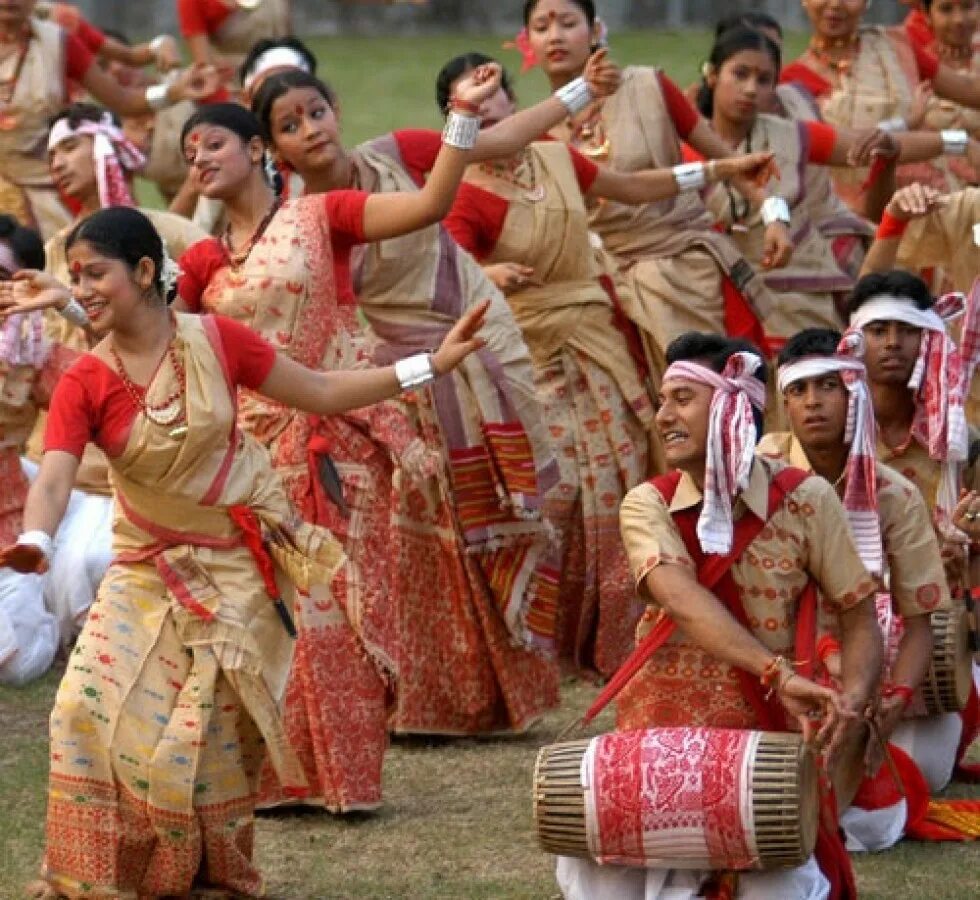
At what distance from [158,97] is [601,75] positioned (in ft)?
11.3

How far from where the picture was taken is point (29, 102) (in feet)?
36.8

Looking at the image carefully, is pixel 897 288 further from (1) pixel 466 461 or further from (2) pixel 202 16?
(2) pixel 202 16

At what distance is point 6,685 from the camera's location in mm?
8672

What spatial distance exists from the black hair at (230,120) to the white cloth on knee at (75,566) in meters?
2.10

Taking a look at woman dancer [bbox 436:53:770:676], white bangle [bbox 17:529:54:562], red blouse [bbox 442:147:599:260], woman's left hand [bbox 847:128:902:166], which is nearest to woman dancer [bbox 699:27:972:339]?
woman's left hand [bbox 847:128:902:166]

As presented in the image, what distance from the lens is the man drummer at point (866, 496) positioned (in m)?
6.67

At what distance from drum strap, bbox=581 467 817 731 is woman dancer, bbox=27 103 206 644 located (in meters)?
3.32

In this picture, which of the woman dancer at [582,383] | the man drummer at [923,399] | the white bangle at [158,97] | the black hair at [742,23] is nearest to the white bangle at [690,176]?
the woman dancer at [582,383]

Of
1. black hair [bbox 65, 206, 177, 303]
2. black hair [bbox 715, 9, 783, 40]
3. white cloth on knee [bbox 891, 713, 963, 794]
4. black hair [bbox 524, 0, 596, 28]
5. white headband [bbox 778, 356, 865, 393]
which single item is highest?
black hair [bbox 65, 206, 177, 303]

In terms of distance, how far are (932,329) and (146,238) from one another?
7.38 feet

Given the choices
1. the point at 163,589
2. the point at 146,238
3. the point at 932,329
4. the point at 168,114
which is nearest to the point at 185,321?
the point at 146,238

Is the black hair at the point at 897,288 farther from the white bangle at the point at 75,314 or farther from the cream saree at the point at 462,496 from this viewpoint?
the white bangle at the point at 75,314

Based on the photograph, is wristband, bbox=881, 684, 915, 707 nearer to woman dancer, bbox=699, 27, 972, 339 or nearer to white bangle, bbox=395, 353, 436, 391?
white bangle, bbox=395, 353, 436, 391

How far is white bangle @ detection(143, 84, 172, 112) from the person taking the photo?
1123cm
